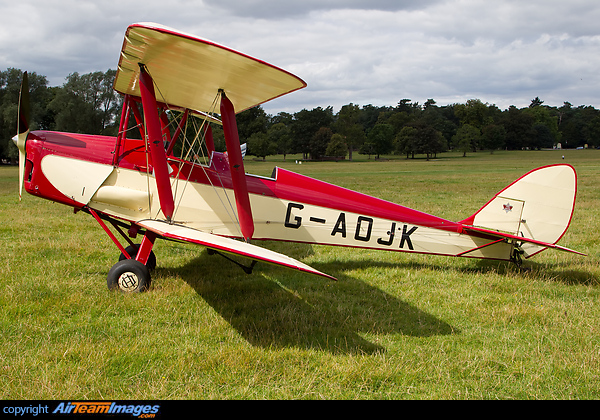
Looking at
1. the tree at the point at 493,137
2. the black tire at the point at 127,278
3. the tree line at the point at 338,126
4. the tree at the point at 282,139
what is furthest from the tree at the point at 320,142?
the black tire at the point at 127,278

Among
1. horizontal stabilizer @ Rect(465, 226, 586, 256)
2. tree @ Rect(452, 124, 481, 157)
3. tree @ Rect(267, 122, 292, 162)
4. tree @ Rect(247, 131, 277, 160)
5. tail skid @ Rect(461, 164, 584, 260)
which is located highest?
tree @ Rect(452, 124, 481, 157)

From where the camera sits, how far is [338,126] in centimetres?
9138

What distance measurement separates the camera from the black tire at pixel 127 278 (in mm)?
5066

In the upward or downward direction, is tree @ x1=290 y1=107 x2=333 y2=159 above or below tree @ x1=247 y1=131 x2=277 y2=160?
above

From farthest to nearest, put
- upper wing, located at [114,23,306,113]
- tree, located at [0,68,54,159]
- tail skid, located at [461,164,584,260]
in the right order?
tree, located at [0,68,54,159] < tail skid, located at [461,164,584,260] < upper wing, located at [114,23,306,113]

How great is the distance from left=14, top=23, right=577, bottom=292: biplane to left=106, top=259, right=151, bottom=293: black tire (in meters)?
0.01

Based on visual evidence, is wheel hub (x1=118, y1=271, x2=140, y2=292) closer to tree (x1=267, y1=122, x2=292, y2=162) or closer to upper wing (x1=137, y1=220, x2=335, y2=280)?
upper wing (x1=137, y1=220, x2=335, y2=280)

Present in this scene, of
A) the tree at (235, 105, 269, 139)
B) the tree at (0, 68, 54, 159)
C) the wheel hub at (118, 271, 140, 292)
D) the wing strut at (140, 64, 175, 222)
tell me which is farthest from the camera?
the tree at (235, 105, 269, 139)

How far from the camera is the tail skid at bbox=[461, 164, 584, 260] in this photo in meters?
5.61

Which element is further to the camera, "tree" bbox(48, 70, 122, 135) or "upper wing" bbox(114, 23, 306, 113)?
"tree" bbox(48, 70, 122, 135)

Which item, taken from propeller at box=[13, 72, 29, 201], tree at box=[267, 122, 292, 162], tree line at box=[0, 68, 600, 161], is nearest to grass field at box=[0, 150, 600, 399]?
propeller at box=[13, 72, 29, 201]

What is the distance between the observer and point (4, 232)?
864 cm

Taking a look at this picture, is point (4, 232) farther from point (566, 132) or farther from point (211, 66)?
point (566, 132)

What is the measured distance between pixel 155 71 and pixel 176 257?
3368mm
